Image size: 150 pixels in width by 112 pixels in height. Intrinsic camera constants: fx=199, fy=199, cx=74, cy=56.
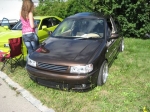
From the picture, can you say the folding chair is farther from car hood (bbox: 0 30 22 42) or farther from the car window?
the car window

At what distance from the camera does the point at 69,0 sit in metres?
12.5

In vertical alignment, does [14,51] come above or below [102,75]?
above

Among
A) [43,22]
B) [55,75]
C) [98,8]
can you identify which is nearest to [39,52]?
[55,75]

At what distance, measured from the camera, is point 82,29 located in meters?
5.26

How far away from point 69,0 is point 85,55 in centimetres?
910

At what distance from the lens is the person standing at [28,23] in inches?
195

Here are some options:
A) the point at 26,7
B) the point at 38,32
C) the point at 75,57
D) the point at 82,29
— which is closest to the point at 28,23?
the point at 26,7

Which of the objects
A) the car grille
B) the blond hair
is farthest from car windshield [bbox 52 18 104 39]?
the car grille

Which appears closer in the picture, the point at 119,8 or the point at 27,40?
the point at 27,40

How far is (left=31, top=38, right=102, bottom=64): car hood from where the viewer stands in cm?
407

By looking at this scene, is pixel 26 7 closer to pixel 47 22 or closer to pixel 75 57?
pixel 75 57

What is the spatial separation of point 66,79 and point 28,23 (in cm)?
212

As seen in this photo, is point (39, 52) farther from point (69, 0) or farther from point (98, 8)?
point (69, 0)

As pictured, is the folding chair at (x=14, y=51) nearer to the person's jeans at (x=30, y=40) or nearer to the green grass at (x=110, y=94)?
the person's jeans at (x=30, y=40)
